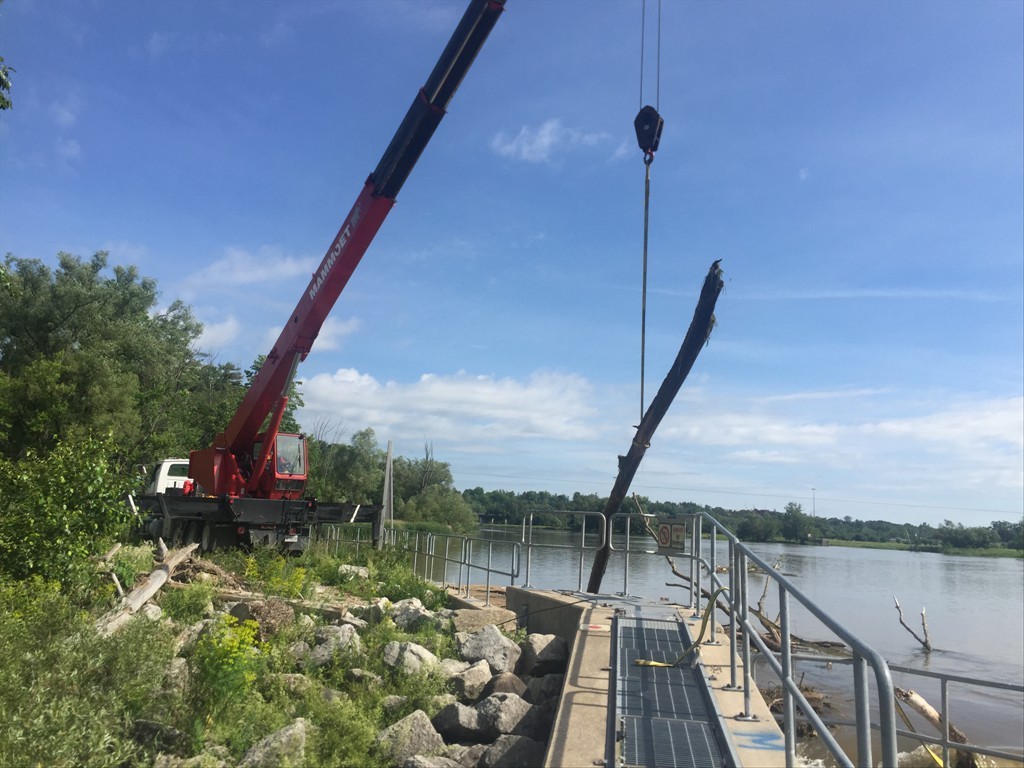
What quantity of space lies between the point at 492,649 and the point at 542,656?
0.59m

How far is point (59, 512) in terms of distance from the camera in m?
9.85

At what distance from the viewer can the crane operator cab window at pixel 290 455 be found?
16359 mm

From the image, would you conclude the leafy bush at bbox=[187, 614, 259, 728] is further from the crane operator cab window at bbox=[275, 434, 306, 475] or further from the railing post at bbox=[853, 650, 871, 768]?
the crane operator cab window at bbox=[275, 434, 306, 475]

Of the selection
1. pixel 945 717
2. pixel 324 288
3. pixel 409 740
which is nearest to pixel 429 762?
pixel 409 740

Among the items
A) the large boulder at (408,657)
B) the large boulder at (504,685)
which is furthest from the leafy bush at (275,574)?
the large boulder at (504,685)

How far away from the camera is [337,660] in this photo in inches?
342

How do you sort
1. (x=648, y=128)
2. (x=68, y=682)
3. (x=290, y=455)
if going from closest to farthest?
(x=68, y=682) < (x=648, y=128) < (x=290, y=455)

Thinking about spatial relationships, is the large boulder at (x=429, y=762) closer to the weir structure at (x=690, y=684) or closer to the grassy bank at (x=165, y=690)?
the grassy bank at (x=165, y=690)

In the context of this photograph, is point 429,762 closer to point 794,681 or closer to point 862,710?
point 794,681

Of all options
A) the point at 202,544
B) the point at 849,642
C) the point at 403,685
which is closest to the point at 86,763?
the point at 403,685

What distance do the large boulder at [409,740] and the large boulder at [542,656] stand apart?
196 cm

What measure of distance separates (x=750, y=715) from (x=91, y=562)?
29.7 feet

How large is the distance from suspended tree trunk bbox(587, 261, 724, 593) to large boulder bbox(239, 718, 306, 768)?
5.38 meters

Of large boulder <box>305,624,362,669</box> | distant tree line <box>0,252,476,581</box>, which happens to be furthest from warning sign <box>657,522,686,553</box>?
distant tree line <box>0,252,476,581</box>
